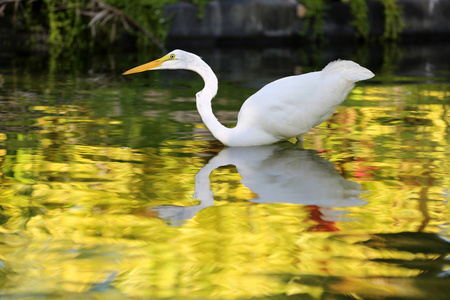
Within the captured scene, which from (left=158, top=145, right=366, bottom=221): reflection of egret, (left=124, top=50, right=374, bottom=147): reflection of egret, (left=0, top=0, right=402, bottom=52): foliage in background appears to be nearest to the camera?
(left=158, top=145, right=366, bottom=221): reflection of egret

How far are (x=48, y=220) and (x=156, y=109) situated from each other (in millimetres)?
3986

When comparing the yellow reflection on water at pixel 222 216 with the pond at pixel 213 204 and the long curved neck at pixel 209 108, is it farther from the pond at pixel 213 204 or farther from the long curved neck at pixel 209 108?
the long curved neck at pixel 209 108

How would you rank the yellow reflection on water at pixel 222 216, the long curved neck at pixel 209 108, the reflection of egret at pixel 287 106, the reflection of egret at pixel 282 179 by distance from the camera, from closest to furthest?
the yellow reflection on water at pixel 222 216 → the reflection of egret at pixel 282 179 → the reflection of egret at pixel 287 106 → the long curved neck at pixel 209 108

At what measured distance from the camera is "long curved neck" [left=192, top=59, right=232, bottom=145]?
615cm

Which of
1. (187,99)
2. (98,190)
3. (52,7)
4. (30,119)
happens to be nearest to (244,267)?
(98,190)

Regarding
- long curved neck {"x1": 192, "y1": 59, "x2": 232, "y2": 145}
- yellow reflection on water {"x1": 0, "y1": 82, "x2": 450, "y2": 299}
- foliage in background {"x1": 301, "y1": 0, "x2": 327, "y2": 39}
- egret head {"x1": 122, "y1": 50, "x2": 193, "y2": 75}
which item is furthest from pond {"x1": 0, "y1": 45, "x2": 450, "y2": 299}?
foliage in background {"x1": 301, "y1": 0, "x2": 327, "y2": 39}

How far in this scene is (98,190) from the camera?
16.0ft

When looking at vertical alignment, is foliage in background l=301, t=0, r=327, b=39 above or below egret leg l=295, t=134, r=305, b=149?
above

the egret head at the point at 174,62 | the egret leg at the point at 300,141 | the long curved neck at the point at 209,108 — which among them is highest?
the egret head at the point at 174,62

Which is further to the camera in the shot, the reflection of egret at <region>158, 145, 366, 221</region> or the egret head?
the egret head

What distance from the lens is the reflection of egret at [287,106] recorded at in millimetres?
6023

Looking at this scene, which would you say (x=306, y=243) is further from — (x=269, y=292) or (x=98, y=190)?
(x=98, y=190)

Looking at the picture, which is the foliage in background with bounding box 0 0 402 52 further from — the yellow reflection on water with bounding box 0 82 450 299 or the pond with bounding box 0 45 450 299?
the yellow reflection on water with bounding box 0 82 450 299

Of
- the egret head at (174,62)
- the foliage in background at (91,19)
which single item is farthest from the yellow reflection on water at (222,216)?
the foliage in background at (91,19)
